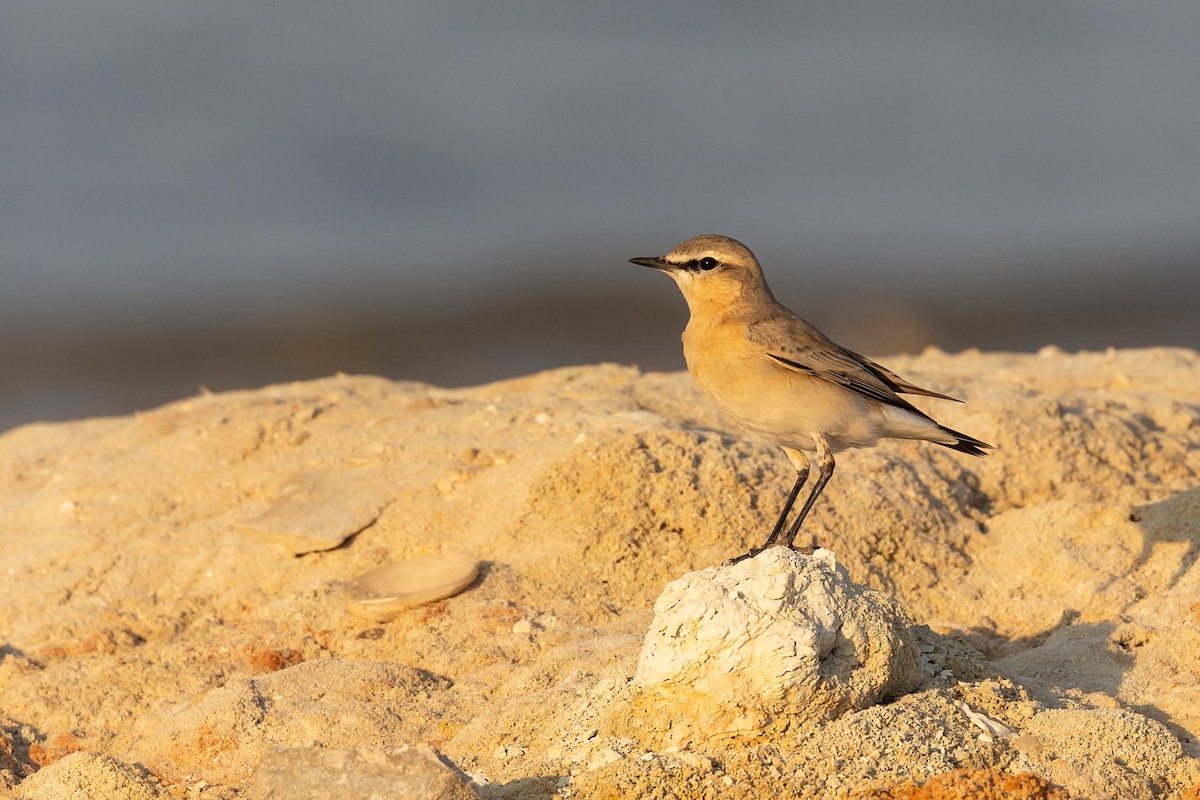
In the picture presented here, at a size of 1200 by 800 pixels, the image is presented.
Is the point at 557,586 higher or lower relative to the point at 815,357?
lower

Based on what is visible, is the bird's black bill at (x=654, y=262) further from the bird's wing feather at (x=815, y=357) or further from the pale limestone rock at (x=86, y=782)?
the pale limestone rock at (x=86, y=782)

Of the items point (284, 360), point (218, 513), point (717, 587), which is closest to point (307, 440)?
point (218, 513)

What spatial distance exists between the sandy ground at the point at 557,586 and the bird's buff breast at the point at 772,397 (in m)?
0.63

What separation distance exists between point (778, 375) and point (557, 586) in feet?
4.38

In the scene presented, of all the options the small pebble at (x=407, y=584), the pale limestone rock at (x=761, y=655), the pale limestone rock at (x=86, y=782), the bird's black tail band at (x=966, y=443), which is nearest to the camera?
the pale limestone rock at (x=761, y=655)

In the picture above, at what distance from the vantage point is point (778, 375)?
5.47 meters

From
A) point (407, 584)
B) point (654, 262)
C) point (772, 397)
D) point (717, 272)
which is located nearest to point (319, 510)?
point (407, 584)

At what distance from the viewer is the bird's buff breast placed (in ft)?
17.8

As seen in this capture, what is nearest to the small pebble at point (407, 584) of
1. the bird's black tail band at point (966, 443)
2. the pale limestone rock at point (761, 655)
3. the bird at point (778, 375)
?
the bird at point (778, 375)

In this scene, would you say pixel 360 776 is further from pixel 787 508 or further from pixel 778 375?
pixel 778 375

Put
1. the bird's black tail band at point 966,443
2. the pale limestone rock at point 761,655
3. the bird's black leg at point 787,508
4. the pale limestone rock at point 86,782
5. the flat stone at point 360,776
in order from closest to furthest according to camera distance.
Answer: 1. the flat stone at point 360,776
2. the pale limestone rock at point 761,655
3. the pale limestone rock at point 86,782
4. the bird's black leg at point 787,508
5. the bird's black tail band at point 966,443

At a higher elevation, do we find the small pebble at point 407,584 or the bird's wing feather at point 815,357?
the bird's wing feather at point 815,357

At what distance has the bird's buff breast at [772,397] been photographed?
5.42 metres

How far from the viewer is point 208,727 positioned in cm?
475
